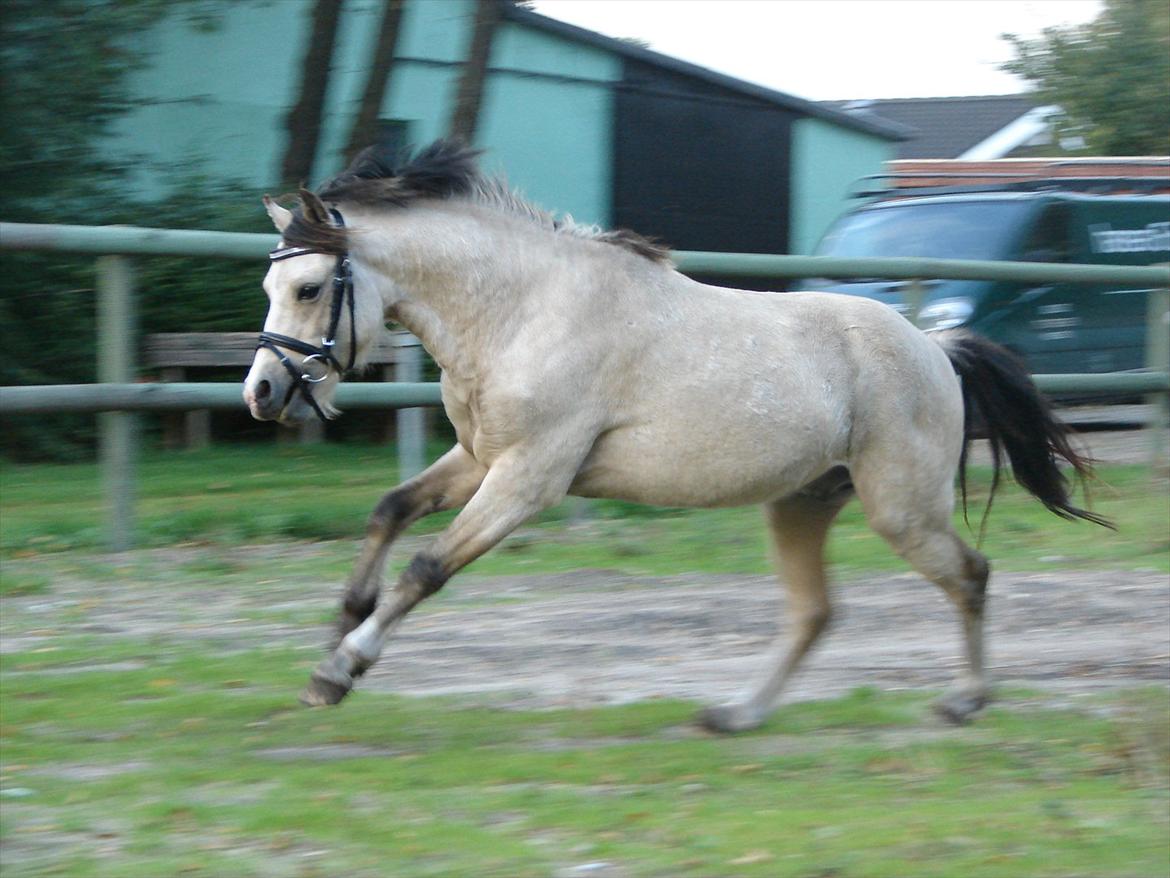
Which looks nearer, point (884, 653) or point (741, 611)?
point (884, 653)

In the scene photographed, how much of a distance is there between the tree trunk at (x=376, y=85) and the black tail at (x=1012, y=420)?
25.6 ft

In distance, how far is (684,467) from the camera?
5441 mm

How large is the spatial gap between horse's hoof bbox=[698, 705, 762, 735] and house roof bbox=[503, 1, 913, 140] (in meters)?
13.1

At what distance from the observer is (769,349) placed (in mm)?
5613

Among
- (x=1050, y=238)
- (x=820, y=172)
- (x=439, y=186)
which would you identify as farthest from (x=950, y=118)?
(x=439, y=186)

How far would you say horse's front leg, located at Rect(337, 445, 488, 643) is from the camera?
5.32m

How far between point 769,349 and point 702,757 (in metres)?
1.41

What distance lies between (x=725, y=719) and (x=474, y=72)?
315 inches

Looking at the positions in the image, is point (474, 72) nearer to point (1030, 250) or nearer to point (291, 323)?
point (1030, 250)

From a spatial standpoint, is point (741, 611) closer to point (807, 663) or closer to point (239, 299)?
point (807, 663)

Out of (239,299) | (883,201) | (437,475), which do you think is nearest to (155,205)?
(239,299)

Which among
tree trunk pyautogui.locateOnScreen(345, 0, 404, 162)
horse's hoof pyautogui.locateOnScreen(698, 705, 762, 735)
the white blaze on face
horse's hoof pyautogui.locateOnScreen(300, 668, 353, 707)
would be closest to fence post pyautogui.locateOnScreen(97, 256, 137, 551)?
the white blaze on face

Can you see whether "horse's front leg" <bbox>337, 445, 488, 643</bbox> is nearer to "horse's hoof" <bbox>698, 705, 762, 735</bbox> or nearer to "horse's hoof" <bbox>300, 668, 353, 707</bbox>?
"horse's hoof" <bbox>300, 668, 353, 707</bbox>

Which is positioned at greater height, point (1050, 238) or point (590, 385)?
point (590, 385)
